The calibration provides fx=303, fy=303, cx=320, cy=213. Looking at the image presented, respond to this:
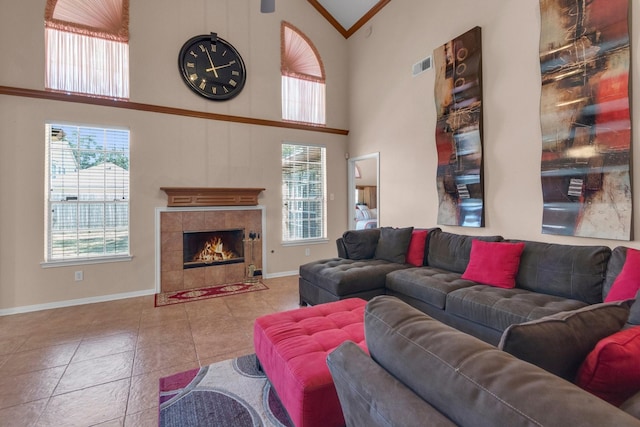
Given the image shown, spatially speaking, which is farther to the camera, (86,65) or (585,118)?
(86,65)

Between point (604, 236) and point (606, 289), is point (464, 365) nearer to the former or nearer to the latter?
point (606, 289)

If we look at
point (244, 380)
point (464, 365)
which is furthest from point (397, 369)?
point (244, 380)

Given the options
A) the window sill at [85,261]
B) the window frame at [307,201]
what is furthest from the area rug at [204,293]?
the window frame at [307,201]

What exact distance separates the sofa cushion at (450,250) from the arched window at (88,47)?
14.9 ft

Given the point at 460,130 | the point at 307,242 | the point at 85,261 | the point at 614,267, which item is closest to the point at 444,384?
the point at 614,267

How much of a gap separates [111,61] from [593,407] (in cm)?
541

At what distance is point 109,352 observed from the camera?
8.66 ft

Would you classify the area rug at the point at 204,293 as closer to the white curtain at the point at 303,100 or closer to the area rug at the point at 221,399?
the area rug at the point at 221,399

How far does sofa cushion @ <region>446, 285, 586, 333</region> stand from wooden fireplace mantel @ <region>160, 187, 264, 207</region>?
3.36 m

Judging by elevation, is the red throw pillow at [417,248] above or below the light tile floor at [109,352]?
above

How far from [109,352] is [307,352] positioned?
2042 millimetres

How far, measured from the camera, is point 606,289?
2.26 meters

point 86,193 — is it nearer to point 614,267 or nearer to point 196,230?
point 196,230

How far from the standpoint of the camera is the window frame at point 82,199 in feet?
12.5
